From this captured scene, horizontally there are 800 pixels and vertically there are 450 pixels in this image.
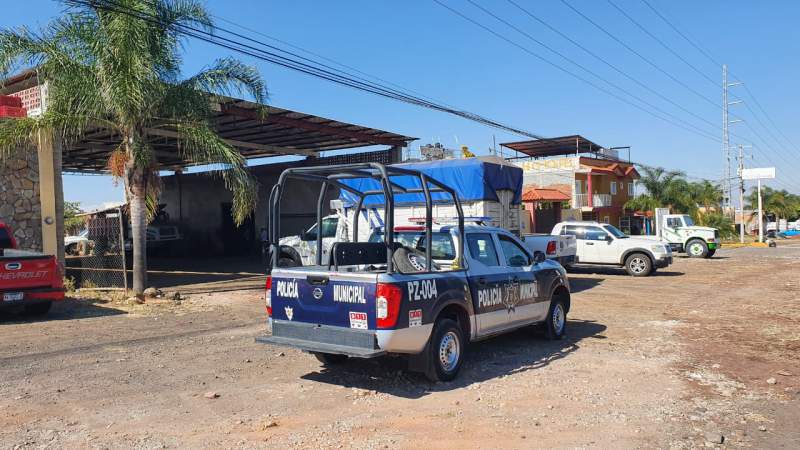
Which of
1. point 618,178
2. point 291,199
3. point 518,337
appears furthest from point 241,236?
point 618,178

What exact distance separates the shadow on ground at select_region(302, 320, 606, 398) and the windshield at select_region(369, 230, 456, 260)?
4.55 ft

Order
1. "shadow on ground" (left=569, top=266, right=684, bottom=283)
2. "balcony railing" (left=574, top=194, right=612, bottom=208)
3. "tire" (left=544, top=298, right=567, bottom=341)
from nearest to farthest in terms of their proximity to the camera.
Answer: "tire" (left=544, top=298, right=567, bottom=341), "shadow on ground" (left=569, top=266, right=684, bottom=283), "balcony railing" (left=574, top=194, right=612, bottom=208)

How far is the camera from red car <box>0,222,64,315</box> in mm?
10805

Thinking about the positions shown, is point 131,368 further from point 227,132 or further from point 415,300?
point 227,132

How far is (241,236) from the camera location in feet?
109

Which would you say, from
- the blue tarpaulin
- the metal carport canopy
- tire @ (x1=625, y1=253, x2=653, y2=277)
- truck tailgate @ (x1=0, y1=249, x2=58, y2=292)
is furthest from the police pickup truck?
tire @ (x1=625, y1=253, x2=653, y2=277)

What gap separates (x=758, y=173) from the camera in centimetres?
5412

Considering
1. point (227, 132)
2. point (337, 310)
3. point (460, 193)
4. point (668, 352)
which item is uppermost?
point (227, 132)

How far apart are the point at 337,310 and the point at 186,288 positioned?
36.5ft

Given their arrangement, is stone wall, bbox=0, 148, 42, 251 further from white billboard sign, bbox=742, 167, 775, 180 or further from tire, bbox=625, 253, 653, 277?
white billboard sign, bbox=742, 167, 775, 180

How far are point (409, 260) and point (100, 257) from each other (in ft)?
50.2

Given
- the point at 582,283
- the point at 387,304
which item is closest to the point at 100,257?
the point at 582,283

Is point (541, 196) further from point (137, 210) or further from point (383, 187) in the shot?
point (383, 187)

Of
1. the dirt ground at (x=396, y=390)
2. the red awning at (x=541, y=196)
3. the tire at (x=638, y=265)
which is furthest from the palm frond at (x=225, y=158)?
the red awning at (x=541, y=196)
